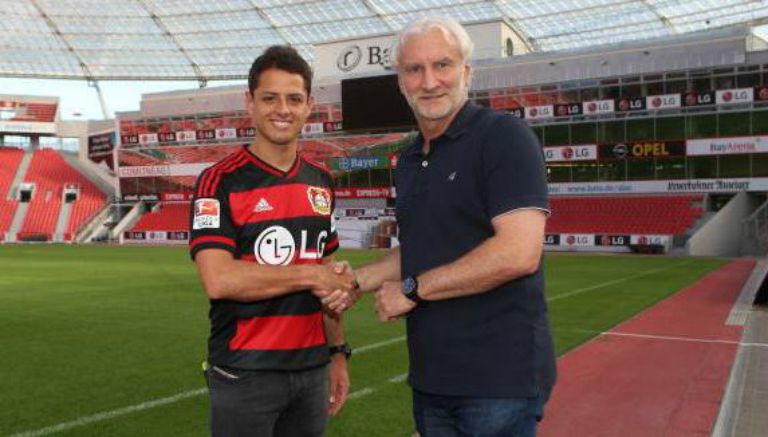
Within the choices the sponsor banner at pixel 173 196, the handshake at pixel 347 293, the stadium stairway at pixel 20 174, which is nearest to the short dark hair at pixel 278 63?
the handshake at pixel 347 293

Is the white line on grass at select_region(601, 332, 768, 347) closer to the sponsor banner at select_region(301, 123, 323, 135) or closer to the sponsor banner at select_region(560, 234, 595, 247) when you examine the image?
the sponsor banner at select_region(560, 234, 595, 247)

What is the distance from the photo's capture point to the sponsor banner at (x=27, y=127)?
65.8m

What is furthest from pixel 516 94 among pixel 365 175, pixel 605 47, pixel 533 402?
pixel 533 402

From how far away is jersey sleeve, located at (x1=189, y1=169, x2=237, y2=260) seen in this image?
9.09 feet

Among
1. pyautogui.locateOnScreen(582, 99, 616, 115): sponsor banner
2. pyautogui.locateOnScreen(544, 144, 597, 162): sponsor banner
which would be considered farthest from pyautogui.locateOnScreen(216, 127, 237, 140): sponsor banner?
pyautogui.locateOnScreen(582, 99, 616, 115): sponsor banner

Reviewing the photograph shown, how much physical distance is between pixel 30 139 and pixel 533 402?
75.0 m

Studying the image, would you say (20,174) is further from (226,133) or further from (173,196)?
(226,133)

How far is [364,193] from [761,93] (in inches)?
1006

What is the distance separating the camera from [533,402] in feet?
8.02

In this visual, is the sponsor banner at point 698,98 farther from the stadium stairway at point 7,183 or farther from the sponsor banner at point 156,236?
the stadium stairway at point 7,183

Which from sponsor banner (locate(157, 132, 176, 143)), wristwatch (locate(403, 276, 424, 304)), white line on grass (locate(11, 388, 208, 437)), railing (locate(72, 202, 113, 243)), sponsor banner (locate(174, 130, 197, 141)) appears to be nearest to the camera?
wristwatch (locate(403, 276, 424, 304))

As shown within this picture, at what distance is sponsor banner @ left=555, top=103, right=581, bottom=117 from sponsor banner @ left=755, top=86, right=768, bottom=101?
973cm

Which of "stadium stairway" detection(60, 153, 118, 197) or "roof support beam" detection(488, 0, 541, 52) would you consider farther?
"stadium stairway" detection(60, 153, 118, 197)

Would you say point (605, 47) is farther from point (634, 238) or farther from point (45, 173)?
point (45, 173)
